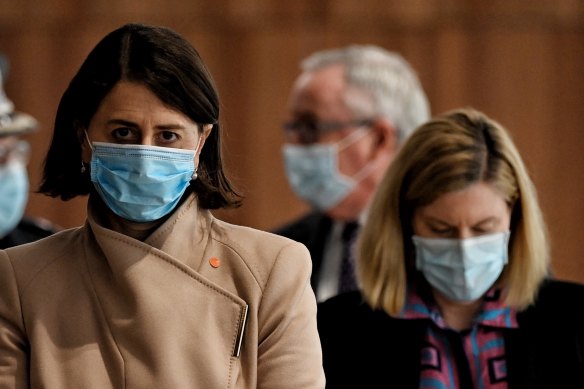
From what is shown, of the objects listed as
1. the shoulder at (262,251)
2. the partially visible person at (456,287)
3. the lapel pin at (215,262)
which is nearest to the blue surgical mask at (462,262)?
the partially visible person at (456,287)

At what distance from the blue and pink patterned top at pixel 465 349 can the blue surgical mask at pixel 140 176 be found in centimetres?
100

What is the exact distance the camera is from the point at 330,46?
7.75 m

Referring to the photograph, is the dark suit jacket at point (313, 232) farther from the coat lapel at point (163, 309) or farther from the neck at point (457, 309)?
the coat lapel at point (163, 309)

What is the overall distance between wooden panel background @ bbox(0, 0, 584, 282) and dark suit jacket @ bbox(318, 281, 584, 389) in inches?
171

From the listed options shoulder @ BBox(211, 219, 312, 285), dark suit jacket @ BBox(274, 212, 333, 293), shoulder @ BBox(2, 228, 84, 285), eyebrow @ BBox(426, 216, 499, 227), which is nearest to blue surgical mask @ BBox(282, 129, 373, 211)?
dark suit jacket @ BBox(274, 212, 333, 293)

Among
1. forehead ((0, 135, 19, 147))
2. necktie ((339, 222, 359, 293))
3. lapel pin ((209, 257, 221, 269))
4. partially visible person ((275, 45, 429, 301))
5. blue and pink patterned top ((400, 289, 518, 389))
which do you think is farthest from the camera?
partially visible person ((275, 45, 429, 301))

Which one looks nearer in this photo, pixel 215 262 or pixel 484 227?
pixel 215 262

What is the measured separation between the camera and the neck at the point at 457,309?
328 centimetres

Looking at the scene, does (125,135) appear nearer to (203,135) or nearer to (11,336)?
(203,135)

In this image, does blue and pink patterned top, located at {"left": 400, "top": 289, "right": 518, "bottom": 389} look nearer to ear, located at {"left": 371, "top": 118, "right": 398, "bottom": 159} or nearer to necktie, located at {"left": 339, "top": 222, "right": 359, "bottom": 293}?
necktie, located at {"left": 339, "top": 222, "right": 359, "bottom": 293}

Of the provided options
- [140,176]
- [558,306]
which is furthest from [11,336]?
[558,306]

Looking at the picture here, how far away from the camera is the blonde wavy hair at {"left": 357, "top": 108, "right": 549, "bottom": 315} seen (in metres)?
3.21

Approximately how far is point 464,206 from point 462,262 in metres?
0.14

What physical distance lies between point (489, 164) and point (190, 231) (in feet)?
A: 3.34
